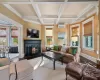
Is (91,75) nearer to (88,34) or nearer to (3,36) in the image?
(88,34)

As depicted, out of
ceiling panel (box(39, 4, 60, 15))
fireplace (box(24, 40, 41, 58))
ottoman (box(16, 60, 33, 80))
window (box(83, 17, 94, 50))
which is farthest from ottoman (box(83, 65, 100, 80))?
fireplace (box(24, 40, 41, 58))

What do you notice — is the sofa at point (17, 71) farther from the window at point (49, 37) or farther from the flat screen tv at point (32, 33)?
the window at point (49, 37)

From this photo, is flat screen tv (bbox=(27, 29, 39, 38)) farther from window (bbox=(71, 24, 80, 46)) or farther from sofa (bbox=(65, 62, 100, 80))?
sofa (bbox=(65, 62, 100, 80))

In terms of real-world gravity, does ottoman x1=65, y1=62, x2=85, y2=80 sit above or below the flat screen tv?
below

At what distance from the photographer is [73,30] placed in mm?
8891

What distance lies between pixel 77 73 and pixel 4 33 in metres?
8.46

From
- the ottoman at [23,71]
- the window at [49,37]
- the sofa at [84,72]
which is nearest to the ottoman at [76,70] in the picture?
the sofa at [84,72]

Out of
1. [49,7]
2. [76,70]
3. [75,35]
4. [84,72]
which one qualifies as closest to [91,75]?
[84,72]

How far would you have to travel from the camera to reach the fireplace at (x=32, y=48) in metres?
7.97

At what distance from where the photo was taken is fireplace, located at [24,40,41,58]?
314 inches

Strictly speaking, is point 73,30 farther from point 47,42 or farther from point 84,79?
point 84,79

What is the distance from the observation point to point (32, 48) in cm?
848

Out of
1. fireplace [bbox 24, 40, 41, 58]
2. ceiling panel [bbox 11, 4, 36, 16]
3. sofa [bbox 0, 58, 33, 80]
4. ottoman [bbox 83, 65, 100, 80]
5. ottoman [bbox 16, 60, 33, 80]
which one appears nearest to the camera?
ottoman [bbox 83, 65, 100, 80]

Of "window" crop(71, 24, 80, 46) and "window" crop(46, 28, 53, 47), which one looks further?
"window" crop(46, 28, 53, 47)
